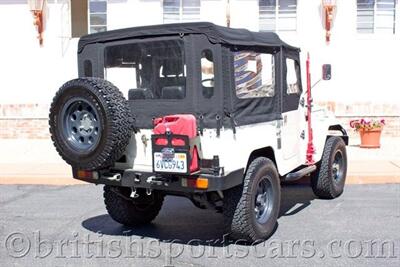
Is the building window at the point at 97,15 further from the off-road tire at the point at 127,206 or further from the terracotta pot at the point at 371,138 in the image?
the off-road tire at the point at 127,206

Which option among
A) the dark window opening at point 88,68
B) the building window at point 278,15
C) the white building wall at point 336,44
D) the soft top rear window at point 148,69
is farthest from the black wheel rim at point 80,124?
the building window at point 278,15

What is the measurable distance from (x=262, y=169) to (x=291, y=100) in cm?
142

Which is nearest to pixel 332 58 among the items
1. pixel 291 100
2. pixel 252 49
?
pixel 291 100

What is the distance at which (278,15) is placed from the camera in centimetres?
1491

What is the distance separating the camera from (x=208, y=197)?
5.58m

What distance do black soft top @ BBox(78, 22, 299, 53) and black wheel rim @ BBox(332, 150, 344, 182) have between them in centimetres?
258

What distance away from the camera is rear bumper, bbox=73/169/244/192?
5.02m

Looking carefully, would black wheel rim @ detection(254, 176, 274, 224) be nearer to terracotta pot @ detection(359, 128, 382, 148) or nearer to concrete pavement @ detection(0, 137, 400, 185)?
concrete pavement @ detection(0, 137, 400, 185)

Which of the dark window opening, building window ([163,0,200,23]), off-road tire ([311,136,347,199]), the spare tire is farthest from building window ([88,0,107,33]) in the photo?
the spare tire

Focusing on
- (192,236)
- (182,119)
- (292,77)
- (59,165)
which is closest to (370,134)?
(292,77)

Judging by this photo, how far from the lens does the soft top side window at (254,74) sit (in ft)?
18.1

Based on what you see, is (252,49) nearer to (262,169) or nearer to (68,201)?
(262,169)

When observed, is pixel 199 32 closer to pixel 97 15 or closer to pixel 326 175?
pixel 326 175

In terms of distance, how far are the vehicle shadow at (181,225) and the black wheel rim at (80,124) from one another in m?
1.33
